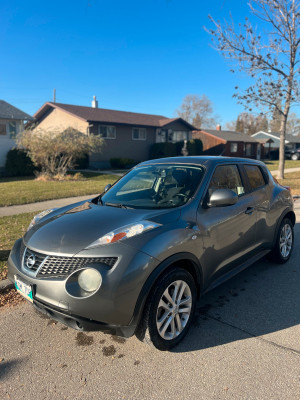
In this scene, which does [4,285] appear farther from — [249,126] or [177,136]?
[249,126]

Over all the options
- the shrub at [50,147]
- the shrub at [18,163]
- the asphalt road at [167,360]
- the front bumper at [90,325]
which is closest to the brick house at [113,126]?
the shrub at [18,163]

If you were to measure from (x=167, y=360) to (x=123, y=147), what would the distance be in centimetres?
2537

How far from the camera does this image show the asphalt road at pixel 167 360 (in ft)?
7.32

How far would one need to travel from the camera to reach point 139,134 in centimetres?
2848

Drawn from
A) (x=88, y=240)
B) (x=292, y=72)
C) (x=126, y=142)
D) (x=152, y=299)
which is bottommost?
(x=152, y=299)

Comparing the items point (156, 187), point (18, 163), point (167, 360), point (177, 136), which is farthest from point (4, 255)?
point (177, 136)

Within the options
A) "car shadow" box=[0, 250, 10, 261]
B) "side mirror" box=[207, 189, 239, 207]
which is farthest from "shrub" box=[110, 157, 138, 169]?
"side mirror" box=[207, 189, 239, 207]

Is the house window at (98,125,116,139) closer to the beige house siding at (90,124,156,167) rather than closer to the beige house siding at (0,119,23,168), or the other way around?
the beige house siding at (90,124,156,167)

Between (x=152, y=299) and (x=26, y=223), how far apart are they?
16.7 feet

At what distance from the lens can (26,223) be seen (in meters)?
6.71

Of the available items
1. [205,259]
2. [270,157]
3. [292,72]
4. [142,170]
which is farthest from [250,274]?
[270,157]

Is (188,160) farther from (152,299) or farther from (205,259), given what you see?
(152,299)

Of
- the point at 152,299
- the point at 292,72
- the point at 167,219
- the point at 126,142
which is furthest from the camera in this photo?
the point at 126,142

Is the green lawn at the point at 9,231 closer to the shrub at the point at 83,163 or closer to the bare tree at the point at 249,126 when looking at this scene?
the shrub at the point at 83,163
